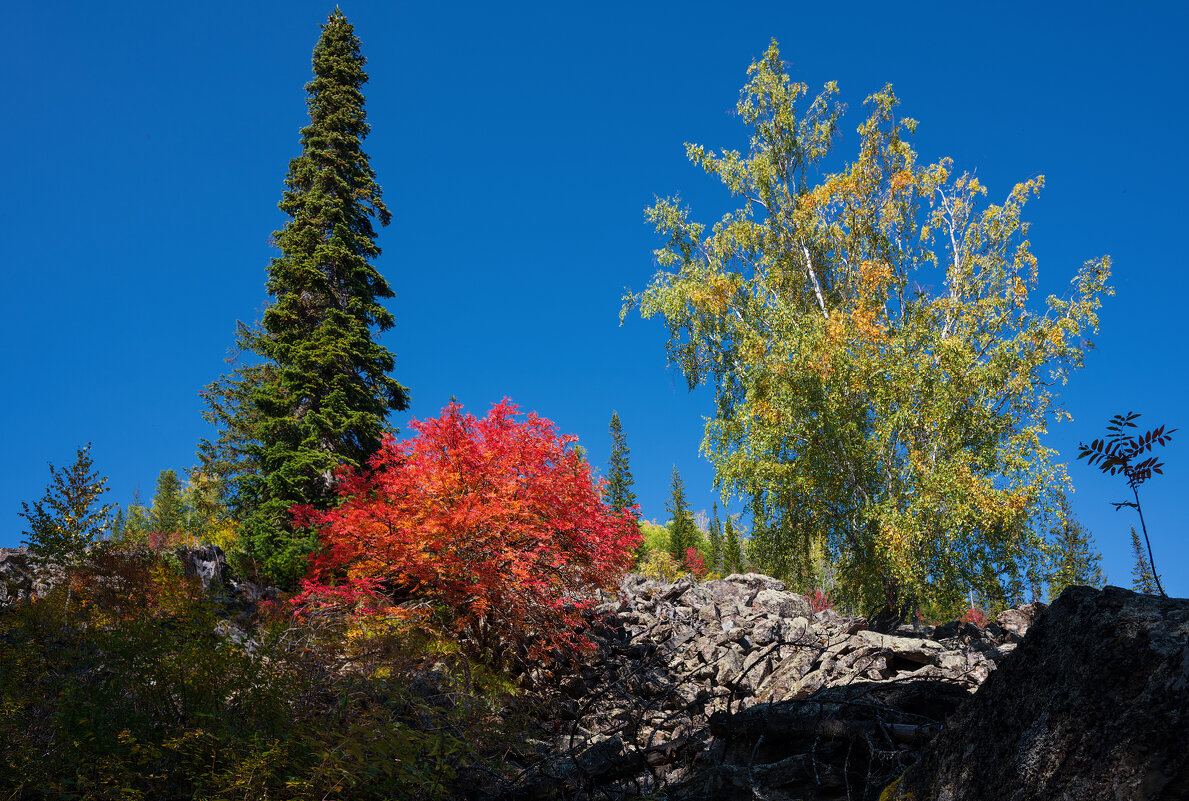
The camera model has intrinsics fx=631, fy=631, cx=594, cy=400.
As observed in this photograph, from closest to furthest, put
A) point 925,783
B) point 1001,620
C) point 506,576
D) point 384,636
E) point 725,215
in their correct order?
point 925,783 < point 384,636 < point 506,576 < point 1001,620 < point 725,215

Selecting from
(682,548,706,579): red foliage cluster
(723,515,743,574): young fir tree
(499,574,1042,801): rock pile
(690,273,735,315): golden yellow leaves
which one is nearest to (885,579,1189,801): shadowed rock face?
(499,574,1042,801): rock pile

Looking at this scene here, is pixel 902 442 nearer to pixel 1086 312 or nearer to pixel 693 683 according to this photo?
pixel 1086 312

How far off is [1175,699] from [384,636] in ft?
25.1

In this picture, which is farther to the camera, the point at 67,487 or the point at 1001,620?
the point at 1001,620

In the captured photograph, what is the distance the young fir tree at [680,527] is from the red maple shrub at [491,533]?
3053cm

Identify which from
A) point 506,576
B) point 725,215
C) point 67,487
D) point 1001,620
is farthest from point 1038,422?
point 67,487

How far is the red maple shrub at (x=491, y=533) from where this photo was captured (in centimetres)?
823

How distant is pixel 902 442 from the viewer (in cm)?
1274

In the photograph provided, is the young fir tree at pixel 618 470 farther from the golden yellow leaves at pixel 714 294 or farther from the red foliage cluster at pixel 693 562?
the golden yellow leaves at pixel 714 294

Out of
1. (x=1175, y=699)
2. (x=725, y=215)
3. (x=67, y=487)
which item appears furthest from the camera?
(x=725, y=215)

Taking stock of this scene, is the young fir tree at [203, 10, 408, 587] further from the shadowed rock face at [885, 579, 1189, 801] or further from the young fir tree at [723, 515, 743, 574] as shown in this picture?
the young fir tree at [723, 515, 743, 574]

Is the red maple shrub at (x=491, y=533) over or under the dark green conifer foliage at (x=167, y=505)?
under

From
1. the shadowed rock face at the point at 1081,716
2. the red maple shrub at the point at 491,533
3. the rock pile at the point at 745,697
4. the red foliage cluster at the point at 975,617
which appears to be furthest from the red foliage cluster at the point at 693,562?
the shadowed rock face at the point at 1081,716

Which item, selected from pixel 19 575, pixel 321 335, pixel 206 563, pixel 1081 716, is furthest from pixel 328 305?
pixel 1081 716
